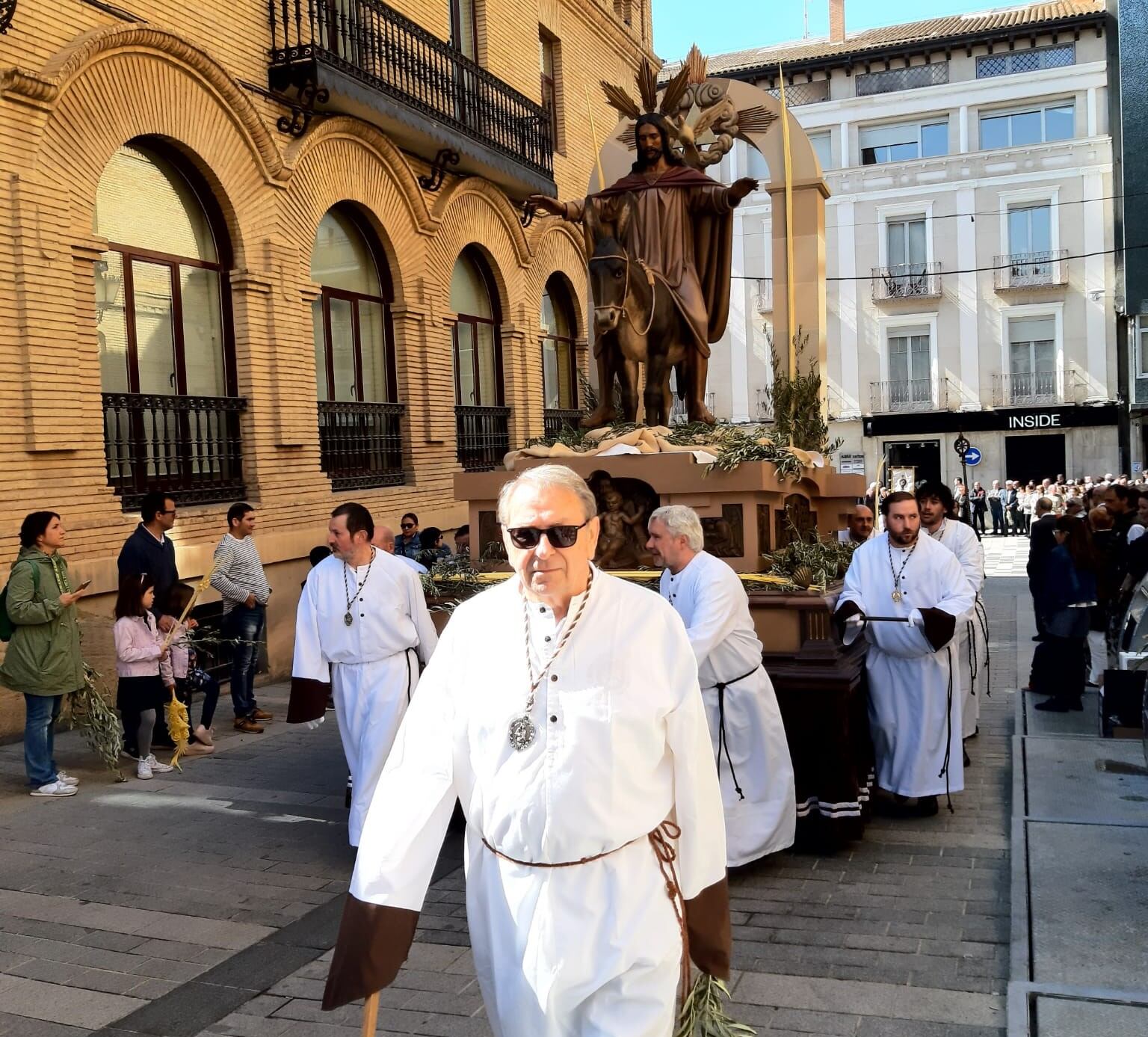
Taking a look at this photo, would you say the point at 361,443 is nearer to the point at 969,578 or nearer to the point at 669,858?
the point at 969,578

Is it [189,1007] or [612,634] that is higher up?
[612,634]

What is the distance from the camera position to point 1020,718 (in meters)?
9.44

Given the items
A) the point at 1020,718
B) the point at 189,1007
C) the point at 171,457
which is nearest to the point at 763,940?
the point at 189,1007

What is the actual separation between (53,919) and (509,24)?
15.8 m

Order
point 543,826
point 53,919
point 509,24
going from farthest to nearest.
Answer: point 509,24
point 53,919
point 543,826

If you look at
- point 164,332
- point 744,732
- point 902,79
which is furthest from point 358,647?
point 902,79

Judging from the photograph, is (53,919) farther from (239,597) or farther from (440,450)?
(440,450)

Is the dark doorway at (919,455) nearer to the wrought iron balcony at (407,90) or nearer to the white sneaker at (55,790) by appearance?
the wrought iron balcony at (407,90)

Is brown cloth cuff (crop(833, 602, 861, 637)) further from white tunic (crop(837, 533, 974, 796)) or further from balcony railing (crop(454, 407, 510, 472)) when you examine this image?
balcony railing (crop(454, 407, 510, 472))

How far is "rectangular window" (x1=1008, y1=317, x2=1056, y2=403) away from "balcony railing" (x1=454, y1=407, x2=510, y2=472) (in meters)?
24.6

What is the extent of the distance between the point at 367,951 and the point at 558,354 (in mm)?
18683

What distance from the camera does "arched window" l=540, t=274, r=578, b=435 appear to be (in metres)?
20.4

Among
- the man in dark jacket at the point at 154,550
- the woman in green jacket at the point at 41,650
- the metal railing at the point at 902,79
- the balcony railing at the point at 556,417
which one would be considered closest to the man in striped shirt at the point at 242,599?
the man in dark jacket at the point at 154,550

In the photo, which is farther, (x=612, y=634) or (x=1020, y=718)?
(x=1020, y=718)
